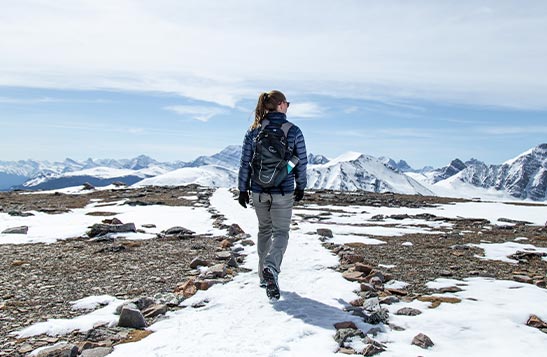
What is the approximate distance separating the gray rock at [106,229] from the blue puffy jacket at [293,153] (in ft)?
37.3

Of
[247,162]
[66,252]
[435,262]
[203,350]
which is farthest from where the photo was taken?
[66,252]

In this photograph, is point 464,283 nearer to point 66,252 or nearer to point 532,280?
point 532,280

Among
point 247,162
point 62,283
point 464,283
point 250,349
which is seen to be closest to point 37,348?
point 250,349

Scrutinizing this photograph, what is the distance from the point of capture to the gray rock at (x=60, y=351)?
219 inches

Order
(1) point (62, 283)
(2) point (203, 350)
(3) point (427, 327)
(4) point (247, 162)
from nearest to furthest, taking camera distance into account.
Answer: (2) point (203, 350)
(3) point (427, 327)
(4) point (247, 162)
(1) point (62, 283)

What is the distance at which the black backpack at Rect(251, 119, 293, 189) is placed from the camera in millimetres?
8148

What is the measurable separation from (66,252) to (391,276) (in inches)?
420

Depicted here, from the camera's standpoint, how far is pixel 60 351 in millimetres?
5617

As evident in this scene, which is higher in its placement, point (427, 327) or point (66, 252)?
point (427, 327)

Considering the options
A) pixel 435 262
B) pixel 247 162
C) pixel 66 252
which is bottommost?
pixel 66 252

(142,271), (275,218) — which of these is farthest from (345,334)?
(142,271)

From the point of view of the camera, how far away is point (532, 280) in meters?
10.2

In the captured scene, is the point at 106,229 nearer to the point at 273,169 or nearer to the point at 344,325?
the point at 273,169

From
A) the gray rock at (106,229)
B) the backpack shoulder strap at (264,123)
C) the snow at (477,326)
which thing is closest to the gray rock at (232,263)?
the backpack shoulder strap at (264,123)
